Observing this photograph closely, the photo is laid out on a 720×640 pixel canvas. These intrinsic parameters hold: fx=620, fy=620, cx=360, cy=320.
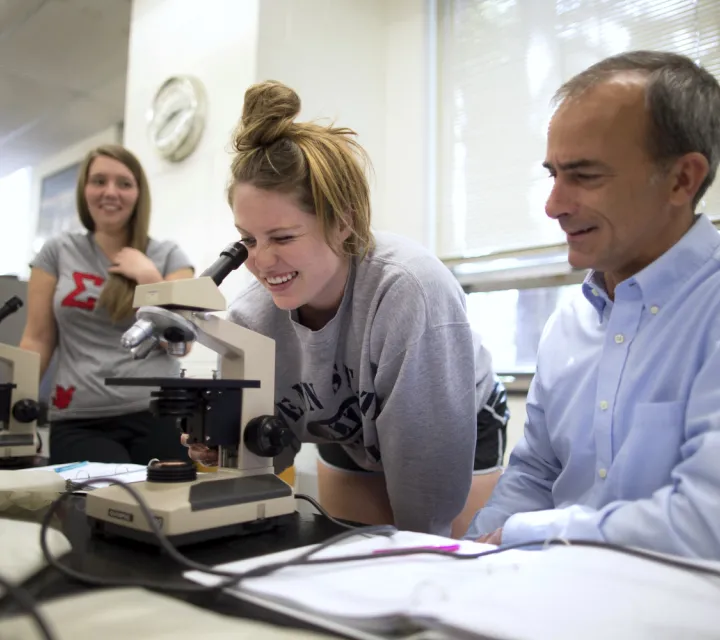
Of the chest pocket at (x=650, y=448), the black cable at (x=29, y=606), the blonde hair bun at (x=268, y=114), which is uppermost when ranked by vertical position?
the blonde hair bun at (x=268, y=114)

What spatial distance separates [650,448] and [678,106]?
1.60 feet

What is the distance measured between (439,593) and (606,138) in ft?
2.31

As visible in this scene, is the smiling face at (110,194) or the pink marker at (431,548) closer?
the pink marker at (431,548)

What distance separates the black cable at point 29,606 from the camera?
41 cm

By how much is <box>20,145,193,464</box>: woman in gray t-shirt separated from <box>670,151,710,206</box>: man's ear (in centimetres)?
136

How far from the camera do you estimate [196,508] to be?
2.27ft

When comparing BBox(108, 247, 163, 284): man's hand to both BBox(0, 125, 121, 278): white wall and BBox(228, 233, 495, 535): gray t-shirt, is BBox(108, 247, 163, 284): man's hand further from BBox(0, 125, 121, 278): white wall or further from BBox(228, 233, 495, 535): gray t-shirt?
BBox(0, 125, 121, 278): white wall

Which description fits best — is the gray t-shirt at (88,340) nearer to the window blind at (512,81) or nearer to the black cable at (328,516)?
the black cable at (328,516)

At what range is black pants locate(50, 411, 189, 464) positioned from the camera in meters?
1.68

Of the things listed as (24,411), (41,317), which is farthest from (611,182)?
(41,317)

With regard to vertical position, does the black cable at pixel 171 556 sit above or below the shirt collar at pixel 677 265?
below

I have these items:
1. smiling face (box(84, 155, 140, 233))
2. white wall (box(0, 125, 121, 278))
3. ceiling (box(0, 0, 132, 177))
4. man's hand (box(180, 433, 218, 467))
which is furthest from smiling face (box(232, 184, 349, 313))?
white wall (box(0, 125, 121, 278))

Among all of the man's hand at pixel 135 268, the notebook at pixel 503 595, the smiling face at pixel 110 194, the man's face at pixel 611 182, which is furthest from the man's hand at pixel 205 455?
the smiling face at pixel 110 194

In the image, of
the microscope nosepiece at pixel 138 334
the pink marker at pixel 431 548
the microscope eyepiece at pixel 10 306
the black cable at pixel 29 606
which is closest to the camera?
the black cable at pixel 29 606
